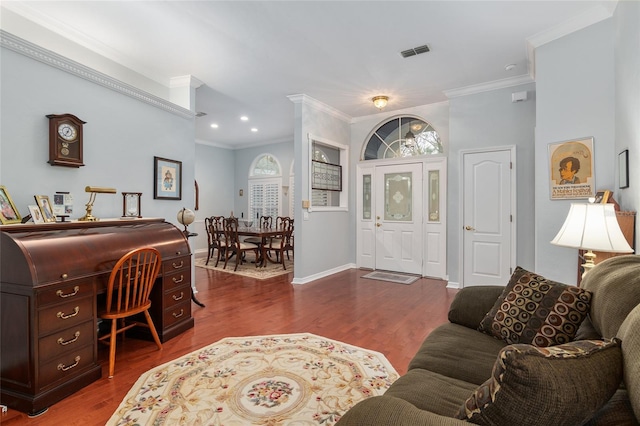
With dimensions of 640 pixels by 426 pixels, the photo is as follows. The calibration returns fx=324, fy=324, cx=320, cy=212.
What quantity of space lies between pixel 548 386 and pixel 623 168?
257 cm

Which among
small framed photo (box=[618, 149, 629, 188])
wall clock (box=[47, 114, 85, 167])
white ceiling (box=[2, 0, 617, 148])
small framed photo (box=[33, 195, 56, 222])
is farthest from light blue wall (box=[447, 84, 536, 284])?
small framed photo (box=[33, 195, 56, 222])

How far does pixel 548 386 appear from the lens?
76cm

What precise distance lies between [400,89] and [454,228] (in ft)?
7.33

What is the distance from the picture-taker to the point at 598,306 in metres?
1.45

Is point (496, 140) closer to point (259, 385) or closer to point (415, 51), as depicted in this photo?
point (415, 51)

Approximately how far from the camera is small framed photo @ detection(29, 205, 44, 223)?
2549 millimetres

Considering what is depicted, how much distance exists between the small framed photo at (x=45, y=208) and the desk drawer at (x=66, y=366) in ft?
3.75

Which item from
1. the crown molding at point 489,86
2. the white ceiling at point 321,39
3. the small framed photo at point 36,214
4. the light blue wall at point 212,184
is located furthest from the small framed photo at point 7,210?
the light blue wall at point 212,184

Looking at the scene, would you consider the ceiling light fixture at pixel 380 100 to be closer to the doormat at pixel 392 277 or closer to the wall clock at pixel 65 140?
the doormat at pixel 392 277

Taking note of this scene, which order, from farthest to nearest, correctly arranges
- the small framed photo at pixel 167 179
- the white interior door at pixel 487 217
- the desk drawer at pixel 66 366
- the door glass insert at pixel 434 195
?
the door glass insert at pixel 434 195, the white interior door at pixel 487 217, the small framed photo at pixel 167 179, the desk drawer at pixel 66 366

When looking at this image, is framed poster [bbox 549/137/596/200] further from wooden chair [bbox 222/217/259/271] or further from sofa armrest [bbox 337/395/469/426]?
wooden chair [bbox 222/217/259/271]

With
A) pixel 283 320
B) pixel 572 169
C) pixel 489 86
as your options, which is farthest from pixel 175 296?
pixel 489 86

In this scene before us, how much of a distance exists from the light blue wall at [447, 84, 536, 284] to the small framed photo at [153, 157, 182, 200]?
3.90 meters

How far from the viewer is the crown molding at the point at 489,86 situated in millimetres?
4316
